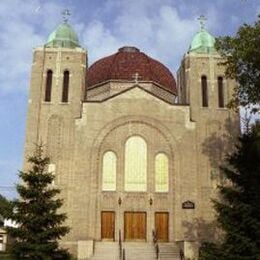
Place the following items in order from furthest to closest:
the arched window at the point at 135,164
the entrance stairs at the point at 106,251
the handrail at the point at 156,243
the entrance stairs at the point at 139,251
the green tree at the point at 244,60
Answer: the arched window at the point at 135,164, the entrance stairs at the point at 106,251, the entrance stairs at the point at 139,251, the handrail at the point at 156,243, the green tree at the point at 244,60

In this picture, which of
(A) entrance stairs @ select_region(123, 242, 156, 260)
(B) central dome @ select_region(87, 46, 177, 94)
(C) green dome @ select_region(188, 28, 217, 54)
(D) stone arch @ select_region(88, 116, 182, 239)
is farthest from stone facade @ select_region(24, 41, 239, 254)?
(B) central dome @ select_region(87, 46, 177, 94)

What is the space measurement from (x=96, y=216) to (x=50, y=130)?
661 centimetres

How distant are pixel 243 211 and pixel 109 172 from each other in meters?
12.8

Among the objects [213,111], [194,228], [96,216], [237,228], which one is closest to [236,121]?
[213,111]

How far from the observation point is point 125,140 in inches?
1299

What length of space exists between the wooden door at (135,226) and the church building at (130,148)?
0.06 metres

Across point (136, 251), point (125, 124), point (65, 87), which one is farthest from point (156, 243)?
point (65, 87)

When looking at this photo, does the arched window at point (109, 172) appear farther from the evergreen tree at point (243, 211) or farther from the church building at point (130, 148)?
the evergreen tree at point (243, 211)

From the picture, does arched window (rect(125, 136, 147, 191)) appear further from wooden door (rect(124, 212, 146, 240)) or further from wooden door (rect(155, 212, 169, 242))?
wooden door (rect(155, 212, 169, 242))

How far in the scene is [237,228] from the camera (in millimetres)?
21234

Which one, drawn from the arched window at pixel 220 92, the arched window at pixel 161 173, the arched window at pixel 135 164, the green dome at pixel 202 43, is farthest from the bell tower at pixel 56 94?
the arched window at pixel 220 92

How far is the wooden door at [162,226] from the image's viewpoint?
31344mm

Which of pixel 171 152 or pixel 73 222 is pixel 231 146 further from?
pixel 73 222

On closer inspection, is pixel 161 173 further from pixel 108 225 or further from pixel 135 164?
pixel 108 225
